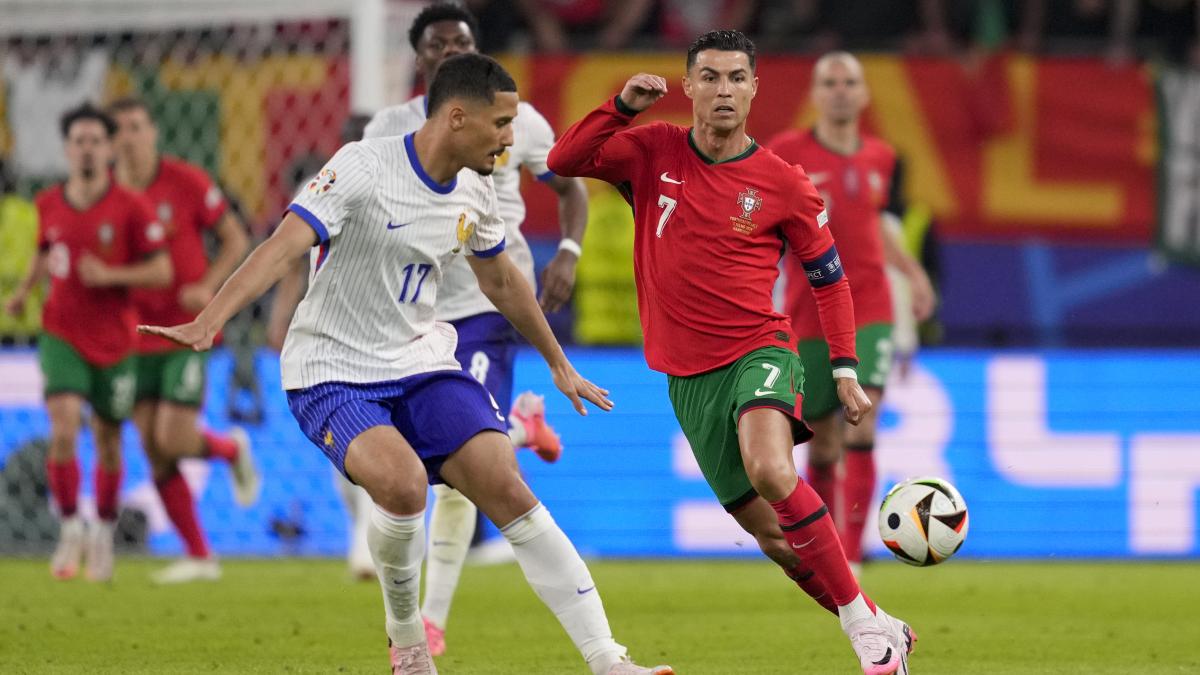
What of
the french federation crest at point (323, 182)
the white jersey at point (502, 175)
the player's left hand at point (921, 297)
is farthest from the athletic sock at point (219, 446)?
the french federation crest at point (323, 182)

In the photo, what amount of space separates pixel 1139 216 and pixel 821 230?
911cm

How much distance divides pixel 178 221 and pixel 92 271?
27.7 inches

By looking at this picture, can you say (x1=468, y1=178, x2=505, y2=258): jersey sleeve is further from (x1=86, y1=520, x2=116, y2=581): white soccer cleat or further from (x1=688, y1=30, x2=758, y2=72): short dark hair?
(x1=86, y1=520, x2=116, y2=581): white soccer cleat

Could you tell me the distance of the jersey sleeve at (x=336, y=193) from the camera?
5.54m

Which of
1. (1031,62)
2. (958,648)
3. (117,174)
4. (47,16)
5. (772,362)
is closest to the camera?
(772,362)

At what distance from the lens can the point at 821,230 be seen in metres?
6.29

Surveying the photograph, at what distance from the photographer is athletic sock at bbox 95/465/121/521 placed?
10633mm

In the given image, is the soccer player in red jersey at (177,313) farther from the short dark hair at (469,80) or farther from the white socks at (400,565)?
the short dark hair at (469,80)

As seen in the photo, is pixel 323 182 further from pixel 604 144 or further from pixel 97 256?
pixel 97 256

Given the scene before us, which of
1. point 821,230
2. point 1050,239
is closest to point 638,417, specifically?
point 1050,239

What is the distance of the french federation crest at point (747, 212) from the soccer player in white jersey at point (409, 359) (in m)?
0.81

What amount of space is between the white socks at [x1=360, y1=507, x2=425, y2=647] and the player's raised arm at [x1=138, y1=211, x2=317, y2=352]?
842 mm

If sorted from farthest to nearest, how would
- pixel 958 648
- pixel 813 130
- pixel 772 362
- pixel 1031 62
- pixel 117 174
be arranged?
1. pixel 1031 62
2. pixel 117 174
3. pixel 813 130
4. pixel 958 648
5. pixel 772 362

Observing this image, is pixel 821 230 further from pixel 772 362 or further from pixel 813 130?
pixel 813 130
